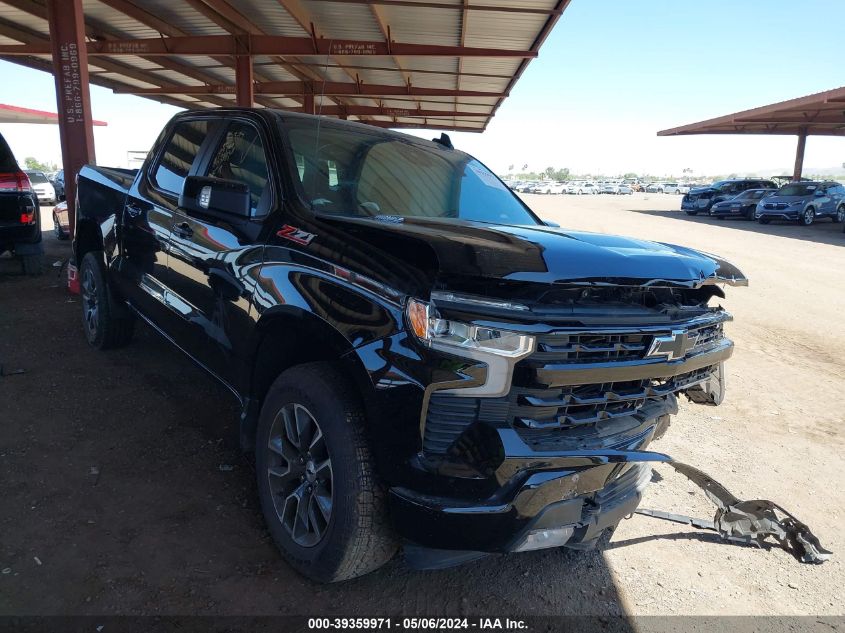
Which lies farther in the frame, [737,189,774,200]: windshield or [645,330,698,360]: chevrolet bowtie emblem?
[737,189,774,200]: windshield

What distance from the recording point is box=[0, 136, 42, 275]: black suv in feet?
23.8

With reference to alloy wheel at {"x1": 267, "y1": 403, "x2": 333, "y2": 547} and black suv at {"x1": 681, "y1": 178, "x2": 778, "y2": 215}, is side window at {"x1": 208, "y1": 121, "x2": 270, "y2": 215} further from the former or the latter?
black suv at {"x1": 681, "y1": 178, "x2": 778, "y2": 215}

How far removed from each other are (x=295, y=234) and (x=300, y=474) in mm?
1020

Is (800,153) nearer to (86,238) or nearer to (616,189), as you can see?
(616,189)

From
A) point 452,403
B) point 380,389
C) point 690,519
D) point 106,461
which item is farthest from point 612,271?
point 106,461

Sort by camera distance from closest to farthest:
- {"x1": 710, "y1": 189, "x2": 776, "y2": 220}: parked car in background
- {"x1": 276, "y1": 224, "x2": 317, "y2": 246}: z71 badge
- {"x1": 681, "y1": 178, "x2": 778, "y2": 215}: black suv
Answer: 1. {"x1": 276, "y1": 224, "x2": 317, "y2": 246}: z71 badge
2. {"x1": 710, "y1": 189, "x2": 776, "y2": 220}: parked car in background
3. {"x1": 681, "y1": 178, "x2": 778, "y2": 215}: black suv

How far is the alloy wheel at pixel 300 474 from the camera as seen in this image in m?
2.33

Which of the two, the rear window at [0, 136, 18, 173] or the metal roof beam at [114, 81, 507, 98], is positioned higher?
the metal roof beam at [114, 81, 507, 98]

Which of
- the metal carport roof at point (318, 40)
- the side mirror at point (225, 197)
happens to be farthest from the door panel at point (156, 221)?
the metal carport roof at point (318, 40)

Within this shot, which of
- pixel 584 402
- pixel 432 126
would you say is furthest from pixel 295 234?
pixel 432 126

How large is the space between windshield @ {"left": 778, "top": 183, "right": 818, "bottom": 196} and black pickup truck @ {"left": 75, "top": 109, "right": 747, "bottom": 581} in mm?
23606

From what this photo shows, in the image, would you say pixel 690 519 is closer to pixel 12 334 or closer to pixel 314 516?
pixel 314 516

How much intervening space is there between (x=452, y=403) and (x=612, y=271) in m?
0.75

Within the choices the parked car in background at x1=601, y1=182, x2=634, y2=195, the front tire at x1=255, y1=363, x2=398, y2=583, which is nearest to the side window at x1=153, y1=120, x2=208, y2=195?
the front tire at x1=255, y1=363, x2=398, y2=583
